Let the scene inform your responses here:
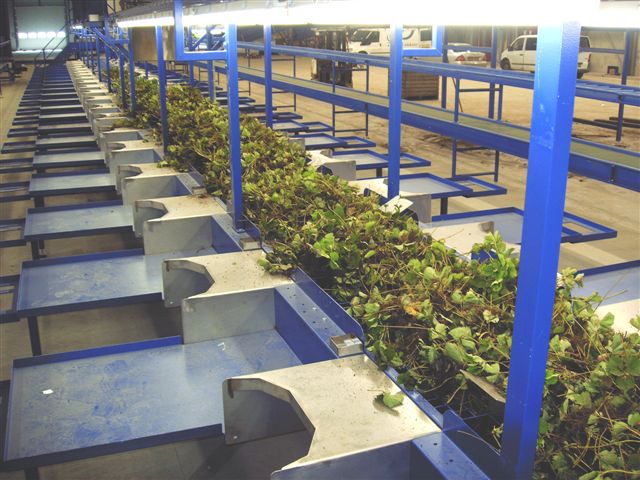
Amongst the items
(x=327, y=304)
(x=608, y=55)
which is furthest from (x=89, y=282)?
(x=608, y=55)

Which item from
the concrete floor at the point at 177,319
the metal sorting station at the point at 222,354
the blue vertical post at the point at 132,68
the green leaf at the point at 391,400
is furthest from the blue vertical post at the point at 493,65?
the green leaf at the point at 391,400

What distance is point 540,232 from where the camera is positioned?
4.65ft

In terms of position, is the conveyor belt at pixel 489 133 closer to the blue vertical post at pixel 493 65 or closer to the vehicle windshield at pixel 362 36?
the blue vertical post at pixel 493 65

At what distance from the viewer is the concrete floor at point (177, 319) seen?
3367mm

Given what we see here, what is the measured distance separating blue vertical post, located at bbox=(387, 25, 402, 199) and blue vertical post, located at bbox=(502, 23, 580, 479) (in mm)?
2217

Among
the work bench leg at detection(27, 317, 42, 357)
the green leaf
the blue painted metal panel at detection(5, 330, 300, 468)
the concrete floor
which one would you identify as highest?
the green leaf

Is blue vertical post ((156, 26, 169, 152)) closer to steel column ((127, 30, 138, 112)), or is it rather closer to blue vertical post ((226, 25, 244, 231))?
steel column ((127, 30, 138, 112))

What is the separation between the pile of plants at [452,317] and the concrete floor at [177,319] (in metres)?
1.06

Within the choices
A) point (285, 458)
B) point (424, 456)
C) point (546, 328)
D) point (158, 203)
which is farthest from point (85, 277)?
point (546, 328)

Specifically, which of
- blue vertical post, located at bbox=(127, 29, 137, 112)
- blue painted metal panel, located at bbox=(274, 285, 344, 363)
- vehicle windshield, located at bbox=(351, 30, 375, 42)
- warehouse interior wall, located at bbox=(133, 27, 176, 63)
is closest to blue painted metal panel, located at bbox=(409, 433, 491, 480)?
blue painted metal panel, located at bbox=(274, 285, 344, 363)

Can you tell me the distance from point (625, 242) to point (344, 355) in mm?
5048

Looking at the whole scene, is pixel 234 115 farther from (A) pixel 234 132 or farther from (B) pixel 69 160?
(B) pixel 69 160

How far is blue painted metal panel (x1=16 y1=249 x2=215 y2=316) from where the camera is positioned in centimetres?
326

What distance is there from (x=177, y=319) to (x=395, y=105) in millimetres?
2253
